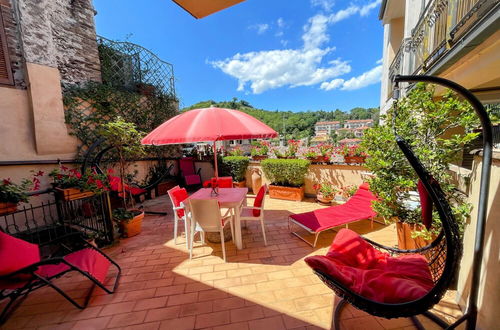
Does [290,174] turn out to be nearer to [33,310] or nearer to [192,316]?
[192,316]

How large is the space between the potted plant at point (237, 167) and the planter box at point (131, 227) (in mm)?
3087

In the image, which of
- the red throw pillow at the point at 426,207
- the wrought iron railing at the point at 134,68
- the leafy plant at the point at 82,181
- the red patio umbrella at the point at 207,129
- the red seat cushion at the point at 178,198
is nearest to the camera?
the red throw pillow at the point at 426,207

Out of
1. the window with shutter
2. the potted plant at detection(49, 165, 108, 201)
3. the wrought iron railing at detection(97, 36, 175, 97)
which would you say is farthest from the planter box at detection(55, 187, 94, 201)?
the wrought iron railing at detection(97, 36, 175, 97)

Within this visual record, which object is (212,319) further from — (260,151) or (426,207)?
Result: (260,151)

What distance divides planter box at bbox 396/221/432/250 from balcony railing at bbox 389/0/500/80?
2.16 metres

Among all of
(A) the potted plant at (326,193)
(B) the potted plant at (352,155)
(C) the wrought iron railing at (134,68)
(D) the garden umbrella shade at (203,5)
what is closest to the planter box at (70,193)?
(D) the garden umbrella shade at (203,5)

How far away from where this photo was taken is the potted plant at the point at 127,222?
370cm

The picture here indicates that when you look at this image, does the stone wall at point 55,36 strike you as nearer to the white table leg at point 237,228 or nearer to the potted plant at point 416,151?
the white table leg at point 237,228

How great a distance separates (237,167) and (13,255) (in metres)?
4.90

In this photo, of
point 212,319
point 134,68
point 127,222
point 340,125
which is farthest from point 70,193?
point 340,125

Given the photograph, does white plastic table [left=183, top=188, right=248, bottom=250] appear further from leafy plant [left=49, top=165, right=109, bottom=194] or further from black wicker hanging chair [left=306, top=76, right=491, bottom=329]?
black wicker hanging chair [left=306, top=76, right=491, bottom=329]

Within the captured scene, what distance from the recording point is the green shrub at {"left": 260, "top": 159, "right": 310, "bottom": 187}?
17.6 ft

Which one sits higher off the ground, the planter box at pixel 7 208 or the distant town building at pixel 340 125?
the distant town building at pixel 340 125

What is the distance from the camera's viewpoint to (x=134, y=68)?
250 inches
